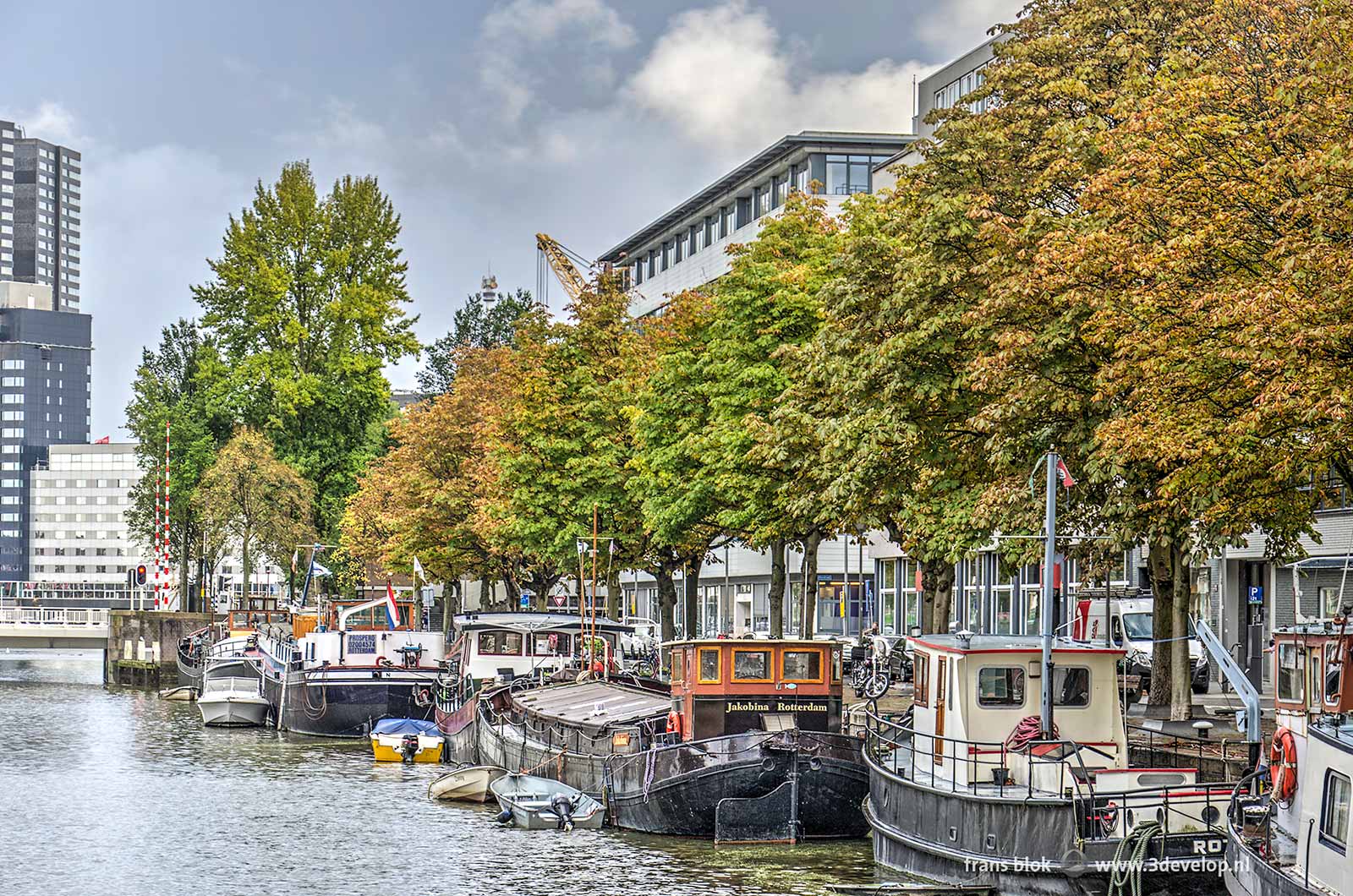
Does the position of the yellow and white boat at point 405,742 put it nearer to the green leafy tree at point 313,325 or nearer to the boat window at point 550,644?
the boat window at point 550,644

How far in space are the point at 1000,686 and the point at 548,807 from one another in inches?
461

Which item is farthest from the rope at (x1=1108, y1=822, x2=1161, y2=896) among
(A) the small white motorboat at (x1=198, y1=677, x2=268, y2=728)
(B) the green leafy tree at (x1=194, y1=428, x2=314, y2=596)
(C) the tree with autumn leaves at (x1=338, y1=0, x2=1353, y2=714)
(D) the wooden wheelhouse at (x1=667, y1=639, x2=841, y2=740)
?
(B) the green leafy tree at (x1=194, y1=428, x2=314, y2=596)

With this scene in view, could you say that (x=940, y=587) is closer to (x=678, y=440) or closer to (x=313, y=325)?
(x=678, y=440)

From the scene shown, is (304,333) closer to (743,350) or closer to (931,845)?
(743,350)

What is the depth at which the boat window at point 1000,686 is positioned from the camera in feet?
109

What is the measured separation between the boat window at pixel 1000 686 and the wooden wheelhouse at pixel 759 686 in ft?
21.1

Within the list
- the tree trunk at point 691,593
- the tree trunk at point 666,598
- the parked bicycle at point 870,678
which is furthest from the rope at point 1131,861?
the tree trunk at point 666,598

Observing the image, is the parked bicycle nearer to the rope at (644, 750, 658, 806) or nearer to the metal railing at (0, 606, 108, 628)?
the rope at (644, 750, 658, 806)

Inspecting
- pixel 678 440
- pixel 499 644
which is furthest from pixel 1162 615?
pixel 499 644

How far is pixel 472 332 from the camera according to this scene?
153m

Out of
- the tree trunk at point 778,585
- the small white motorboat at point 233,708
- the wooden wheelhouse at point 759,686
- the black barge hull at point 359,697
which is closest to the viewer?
the wooden wheelhouse at point 759,686

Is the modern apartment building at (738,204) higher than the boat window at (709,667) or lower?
higher

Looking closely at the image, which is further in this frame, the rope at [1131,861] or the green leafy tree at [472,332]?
the green leafy tree at [472,332]

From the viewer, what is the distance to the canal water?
109 feet
